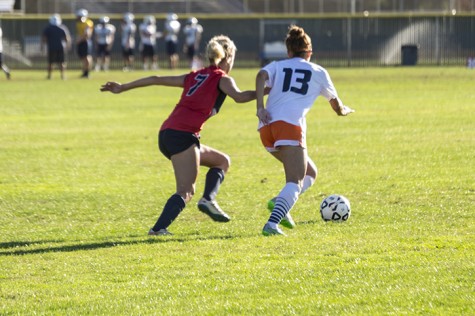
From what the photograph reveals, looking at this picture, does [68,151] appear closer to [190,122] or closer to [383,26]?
[190,122]

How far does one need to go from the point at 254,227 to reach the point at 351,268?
7.96 ft

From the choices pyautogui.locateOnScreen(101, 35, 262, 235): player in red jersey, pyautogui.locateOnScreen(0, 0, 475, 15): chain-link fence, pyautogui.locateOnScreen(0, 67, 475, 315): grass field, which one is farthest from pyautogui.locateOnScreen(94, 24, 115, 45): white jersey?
pyautogui.locateOnScreen(101, 35, 262, 235): player in red jersey

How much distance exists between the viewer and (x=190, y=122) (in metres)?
10.0

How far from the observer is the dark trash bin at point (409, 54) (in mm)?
45844

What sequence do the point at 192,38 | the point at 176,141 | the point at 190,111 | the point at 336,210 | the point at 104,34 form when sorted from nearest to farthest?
1. the point at 176,141
2. the point at 190,111
3. the point at 336,210
4. the point at 104,34
5. the point at 192,38

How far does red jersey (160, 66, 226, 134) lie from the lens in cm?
1000

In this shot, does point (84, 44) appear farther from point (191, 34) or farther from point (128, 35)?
point (191, 34)

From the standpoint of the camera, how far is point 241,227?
10273 mm

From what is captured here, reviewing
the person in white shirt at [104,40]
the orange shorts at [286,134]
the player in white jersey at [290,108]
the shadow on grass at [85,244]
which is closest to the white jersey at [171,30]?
the person in white shirt at [104,40]

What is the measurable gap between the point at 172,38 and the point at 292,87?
122 ft

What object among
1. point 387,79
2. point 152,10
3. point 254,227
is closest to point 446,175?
point 254,227

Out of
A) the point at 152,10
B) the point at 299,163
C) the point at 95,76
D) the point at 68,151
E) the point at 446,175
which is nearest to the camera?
the point at 299,163

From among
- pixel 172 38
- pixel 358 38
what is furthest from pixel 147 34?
pixel 358 38

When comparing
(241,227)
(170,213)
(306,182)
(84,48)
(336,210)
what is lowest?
(241,227)
